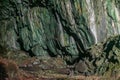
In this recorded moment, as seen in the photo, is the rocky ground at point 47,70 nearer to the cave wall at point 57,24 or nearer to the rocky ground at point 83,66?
the rocky ground at point 83,66

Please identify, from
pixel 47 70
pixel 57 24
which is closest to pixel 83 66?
pixel 47 70

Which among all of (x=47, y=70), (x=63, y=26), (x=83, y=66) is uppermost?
(x=63, y=26)

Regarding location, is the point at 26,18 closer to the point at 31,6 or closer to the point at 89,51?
the point at 31,6

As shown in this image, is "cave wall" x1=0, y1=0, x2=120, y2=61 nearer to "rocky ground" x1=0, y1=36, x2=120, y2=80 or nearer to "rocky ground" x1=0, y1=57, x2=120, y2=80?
"rocky ground" x1=0, y1=36, x2=120, y2=80

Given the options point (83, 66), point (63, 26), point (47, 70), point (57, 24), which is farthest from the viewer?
point (57, 24)

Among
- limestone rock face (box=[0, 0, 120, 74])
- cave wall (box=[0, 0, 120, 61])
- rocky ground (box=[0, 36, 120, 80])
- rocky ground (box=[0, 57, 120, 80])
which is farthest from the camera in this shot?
cave wall (box=[0, 0, 120, 61])

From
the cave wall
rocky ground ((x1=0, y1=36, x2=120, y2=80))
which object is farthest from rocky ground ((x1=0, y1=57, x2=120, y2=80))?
the cave wall

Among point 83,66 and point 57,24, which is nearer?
point 83,66

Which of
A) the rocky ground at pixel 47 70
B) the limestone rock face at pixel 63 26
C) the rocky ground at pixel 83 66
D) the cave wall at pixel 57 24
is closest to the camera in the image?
the rocky ground at pixel 47 70

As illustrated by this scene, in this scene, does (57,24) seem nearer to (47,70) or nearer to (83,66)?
(47,70)

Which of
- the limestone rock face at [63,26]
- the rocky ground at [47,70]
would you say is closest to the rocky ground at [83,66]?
the rocky ground at [47,70]

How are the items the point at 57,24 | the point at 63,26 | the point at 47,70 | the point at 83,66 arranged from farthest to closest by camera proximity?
1. the point at 57,24
2. the point at 63,26
3. the point at 47,70
4. the point at 83,66

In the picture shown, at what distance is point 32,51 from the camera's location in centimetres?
5412

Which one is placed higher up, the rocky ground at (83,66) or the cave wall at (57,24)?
the cave wall at (57,24)
